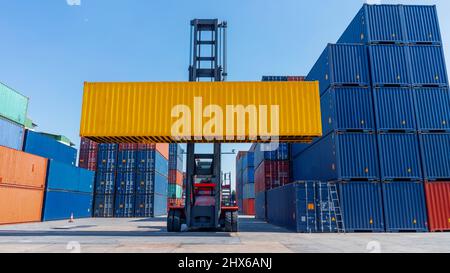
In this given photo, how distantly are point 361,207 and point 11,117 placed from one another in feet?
81.1

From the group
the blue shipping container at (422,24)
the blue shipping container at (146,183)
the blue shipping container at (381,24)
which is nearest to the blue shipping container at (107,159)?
the blue shipping container at (146,183)

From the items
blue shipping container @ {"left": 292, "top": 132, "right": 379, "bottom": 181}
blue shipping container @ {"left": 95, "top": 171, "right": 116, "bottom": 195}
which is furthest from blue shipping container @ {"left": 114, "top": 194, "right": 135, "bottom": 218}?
blue shipping container @ {"left": 292, "top": 132, "right": 379, "bottom": 181}

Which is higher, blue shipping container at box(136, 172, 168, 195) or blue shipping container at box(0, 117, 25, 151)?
blue shipping container at box(0, 117, 25, 151)

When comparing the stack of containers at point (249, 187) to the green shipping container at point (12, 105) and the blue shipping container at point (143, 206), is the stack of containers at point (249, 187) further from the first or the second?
the green shipping container at point (12, 105)

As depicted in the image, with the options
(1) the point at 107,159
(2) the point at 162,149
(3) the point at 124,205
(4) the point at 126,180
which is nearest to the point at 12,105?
(1) the point at 107,159

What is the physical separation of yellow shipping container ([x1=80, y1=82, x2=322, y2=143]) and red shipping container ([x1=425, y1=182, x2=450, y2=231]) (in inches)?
310

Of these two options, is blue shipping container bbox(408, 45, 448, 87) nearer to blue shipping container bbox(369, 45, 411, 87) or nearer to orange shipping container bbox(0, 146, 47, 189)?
blue shipping container bbox(369, 45, 411, 87)

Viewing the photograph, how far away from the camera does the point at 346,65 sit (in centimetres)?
1783

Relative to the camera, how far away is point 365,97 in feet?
57.0

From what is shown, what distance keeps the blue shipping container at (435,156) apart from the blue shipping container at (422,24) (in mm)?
5926

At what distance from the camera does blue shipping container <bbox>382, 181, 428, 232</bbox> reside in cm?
1600

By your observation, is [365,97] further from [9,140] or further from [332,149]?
[9,140]
